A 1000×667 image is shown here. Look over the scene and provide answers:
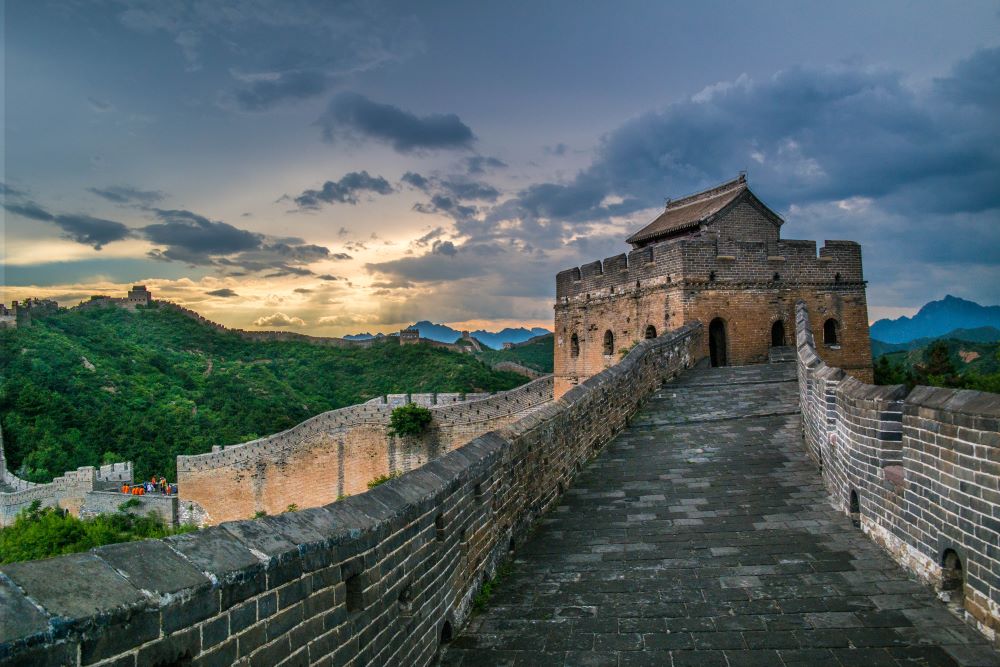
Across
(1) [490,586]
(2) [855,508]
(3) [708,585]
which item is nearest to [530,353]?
(2) [855,508]

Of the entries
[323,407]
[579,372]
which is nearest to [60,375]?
[323,407]

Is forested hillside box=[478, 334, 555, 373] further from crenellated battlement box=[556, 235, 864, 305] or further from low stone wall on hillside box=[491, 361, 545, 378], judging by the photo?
crenellated battlement box=[556, 235, 864, 305]

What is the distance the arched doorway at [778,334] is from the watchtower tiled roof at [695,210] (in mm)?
3532

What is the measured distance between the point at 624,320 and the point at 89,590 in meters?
17.5

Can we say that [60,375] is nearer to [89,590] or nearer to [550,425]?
[550,425]

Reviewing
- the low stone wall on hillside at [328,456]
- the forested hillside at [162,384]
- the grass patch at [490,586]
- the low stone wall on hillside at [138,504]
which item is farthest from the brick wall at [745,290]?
the low stone wall on hillside at [138,504]

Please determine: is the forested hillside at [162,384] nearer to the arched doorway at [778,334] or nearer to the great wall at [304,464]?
the great wall at [304,464]

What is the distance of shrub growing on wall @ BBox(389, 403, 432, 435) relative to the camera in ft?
81.4

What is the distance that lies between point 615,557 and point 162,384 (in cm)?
4740

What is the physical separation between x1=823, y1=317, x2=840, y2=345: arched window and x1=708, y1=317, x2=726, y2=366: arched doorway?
310cm

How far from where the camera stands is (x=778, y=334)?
666 inches

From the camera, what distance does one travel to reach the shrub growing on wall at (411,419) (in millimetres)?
24797

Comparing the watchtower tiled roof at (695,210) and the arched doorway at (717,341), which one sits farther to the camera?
the watchtower tiled roof at (695,210)

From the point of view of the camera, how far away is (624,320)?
61.1 feet
